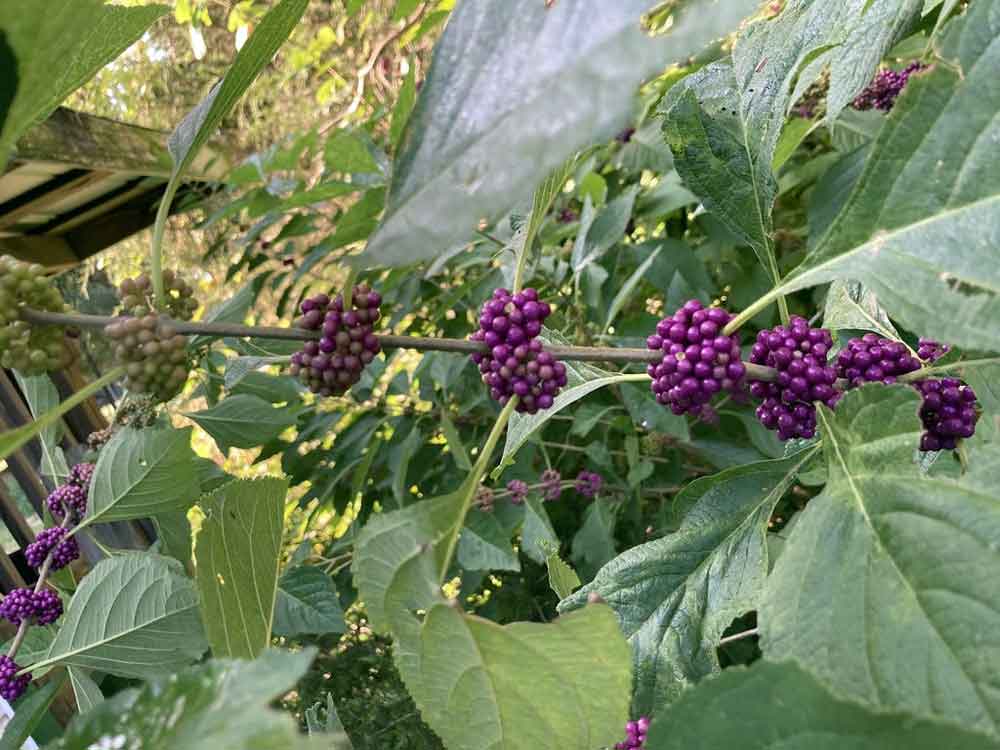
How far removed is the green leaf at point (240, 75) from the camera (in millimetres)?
400

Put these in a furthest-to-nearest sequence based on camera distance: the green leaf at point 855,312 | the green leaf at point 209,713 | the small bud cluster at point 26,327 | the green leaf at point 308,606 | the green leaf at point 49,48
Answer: the green leaf at point 308,606, the green leaf at point 855,312, the small bud cluster at point 26,327, the green leaf at point 49,48, the green leaf at point 209,713

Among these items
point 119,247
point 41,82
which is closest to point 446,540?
point 41,82

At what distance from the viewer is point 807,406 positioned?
458mm

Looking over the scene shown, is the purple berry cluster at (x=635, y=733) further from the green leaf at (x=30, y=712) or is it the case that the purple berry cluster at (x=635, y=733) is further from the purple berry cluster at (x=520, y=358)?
the green leaf at (x=30, y=712)

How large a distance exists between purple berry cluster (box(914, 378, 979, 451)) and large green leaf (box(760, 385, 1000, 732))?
0.11 m

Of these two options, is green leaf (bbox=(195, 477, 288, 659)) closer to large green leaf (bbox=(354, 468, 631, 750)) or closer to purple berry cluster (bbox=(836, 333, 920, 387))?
large green leaf (bbox=(354, 468, 631, 750))

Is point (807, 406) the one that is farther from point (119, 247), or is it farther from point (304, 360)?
point (119, 247)

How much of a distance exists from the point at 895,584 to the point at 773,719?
8 cm

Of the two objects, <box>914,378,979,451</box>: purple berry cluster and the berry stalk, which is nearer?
<box>914,378,979,451</box>: purple berry cluster

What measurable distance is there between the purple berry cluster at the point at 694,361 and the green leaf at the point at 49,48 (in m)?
0.32

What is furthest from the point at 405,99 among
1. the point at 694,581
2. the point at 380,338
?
the point at 694,581

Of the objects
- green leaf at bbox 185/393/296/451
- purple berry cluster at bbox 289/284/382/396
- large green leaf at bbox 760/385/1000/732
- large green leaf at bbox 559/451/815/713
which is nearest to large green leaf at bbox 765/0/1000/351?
large green leaf at bbox 760/385/1000/732

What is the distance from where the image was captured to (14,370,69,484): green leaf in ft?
3.30

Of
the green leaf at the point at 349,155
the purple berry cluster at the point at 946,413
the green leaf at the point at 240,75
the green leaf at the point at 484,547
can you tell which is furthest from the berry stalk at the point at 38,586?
the purple berry cluster at the point at 946,413
